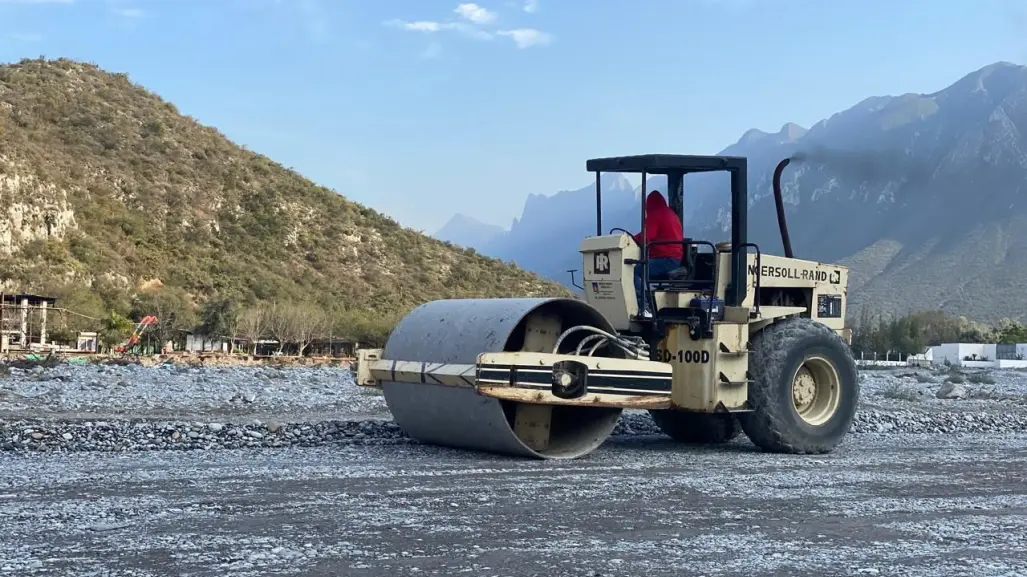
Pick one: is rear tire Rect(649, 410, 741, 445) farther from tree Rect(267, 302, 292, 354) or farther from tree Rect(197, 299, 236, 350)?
tree Rect(267, 302, 292, 354)

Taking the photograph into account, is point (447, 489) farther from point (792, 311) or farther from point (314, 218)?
point (314, 218)

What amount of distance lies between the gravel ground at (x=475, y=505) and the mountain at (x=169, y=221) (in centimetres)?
4323

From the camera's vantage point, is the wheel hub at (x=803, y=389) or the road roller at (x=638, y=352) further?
the wheel hub at (x=803, y=389)

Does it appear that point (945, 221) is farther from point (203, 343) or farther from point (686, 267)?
point (686, 267)

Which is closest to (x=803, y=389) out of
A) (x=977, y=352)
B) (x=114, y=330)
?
(x=114, y=330)

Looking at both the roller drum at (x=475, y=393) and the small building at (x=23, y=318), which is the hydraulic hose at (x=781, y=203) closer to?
the roller drum at (x=475, y=393)

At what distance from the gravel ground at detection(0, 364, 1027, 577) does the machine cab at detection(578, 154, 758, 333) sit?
1.41m

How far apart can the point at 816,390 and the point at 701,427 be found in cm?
137

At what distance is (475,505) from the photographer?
713 centimetres

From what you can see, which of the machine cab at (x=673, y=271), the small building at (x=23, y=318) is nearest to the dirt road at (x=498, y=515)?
the machine cab at (x=673, y=271)

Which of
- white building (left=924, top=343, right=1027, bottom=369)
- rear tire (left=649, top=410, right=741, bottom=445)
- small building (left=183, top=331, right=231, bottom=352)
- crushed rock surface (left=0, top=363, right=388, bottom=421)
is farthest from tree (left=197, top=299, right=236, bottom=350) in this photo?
white building (left=924, top=343, right=1027, bottom=369)

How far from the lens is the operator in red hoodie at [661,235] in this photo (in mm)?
10625

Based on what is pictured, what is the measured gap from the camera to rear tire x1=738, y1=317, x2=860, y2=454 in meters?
10.4

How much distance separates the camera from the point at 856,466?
9.70 meters
